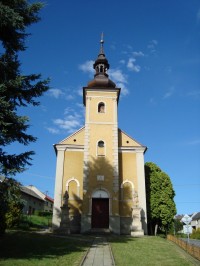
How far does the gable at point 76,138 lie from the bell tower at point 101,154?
3.75 feet

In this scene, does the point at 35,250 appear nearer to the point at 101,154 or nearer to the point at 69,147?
the point at 101,154

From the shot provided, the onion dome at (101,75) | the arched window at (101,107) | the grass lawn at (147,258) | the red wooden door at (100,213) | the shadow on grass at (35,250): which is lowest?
the grass lawn at (147,258)

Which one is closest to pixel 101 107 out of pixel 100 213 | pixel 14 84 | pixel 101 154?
pixel 101 154

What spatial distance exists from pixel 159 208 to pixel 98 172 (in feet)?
25.9

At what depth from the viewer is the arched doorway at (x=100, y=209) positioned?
25234mm

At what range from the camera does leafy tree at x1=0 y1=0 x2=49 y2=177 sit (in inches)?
468

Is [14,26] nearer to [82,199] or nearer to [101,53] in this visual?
[82,199]

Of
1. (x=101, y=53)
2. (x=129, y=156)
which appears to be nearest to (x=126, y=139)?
(x=129, y=156)

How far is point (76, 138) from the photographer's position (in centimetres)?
2883

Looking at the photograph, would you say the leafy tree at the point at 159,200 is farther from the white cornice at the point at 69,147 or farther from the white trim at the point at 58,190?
the white trim at the point at 58,190

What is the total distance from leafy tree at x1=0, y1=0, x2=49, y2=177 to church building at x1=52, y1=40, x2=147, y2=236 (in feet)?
42.5

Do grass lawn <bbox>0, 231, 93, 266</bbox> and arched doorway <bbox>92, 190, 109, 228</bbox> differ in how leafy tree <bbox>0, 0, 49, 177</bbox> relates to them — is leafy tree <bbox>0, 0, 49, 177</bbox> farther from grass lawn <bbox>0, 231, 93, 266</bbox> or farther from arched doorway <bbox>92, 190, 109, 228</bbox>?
arched doorway <bbox>92, 190, 109, 228</bbox>

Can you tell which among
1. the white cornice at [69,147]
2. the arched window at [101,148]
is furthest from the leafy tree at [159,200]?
the white cornice at [69,147]

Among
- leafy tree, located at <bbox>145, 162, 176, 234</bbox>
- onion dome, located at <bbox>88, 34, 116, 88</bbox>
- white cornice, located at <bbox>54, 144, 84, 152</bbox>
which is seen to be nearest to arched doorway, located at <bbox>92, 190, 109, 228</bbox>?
white cornice, located at <bbox>54, 144, 84, 152</bbox>
